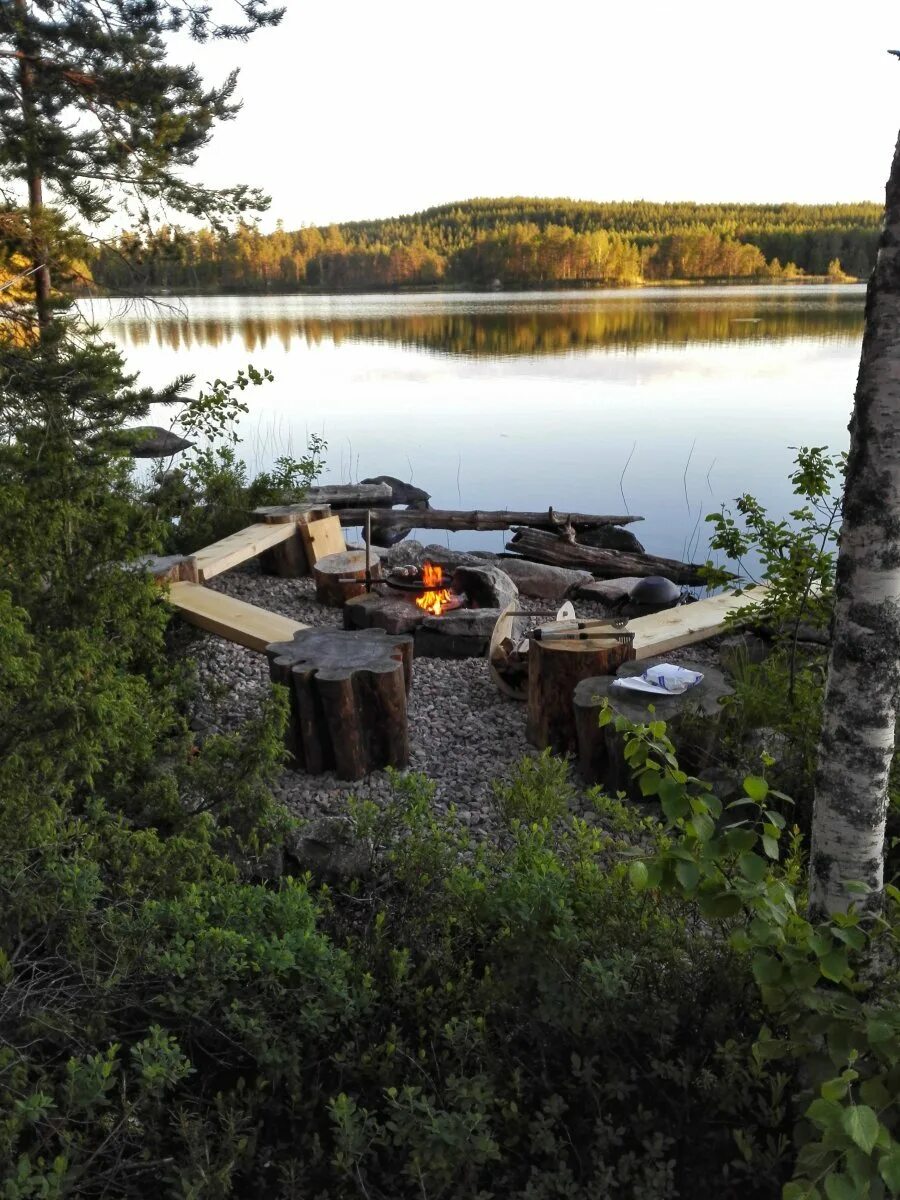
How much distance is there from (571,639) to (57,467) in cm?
285

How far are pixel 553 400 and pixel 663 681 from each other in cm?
1792

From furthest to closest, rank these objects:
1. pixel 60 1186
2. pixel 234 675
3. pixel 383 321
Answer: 1. pixel 383 321
2. pixel 234 675
3. pixel 60 1186

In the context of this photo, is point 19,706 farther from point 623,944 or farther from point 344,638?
point 344,638

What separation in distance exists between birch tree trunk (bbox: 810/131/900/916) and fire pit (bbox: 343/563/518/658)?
169 inches

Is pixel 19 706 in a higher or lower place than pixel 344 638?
higher

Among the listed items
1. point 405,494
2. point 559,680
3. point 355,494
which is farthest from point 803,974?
point 405,494

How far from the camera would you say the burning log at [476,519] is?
11.1 metres

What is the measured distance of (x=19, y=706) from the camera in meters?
2.85

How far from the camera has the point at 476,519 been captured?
11469 millimetres

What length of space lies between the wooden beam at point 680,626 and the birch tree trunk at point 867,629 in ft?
11.1

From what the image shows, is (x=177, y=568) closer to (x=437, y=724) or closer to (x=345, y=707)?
(x=437, y=724)

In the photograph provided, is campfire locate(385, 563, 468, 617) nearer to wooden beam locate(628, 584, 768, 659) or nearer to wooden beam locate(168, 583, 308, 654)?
wooden beam locate(168, 583, 308, 654)

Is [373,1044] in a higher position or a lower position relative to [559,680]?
higher

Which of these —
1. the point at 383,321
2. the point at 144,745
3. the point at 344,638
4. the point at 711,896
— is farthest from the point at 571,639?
the point at 383,321
